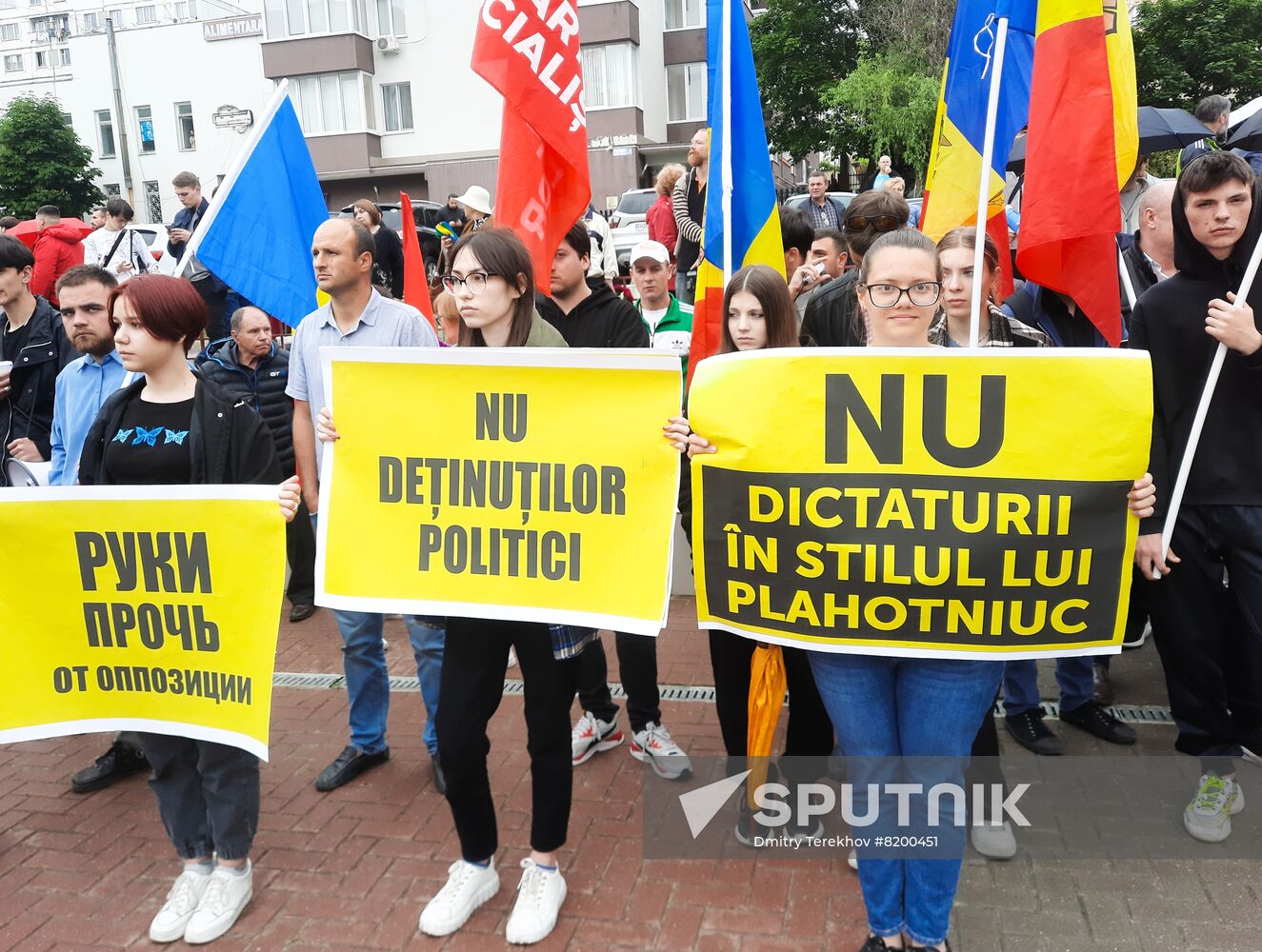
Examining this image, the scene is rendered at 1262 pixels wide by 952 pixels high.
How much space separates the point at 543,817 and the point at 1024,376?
1973 millimetres

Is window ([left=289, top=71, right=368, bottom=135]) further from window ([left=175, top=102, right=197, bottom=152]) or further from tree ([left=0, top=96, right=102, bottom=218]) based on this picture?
tree ([left=0, top=96, right=102, bottom=218])

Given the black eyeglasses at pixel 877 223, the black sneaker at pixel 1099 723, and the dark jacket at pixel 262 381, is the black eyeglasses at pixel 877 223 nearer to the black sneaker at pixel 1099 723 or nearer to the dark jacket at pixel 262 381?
the black sneaker at pixel 1099 723

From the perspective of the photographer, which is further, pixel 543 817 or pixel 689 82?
pixel 689 82

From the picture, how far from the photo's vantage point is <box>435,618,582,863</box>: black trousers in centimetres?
302

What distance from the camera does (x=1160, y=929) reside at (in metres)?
2.95

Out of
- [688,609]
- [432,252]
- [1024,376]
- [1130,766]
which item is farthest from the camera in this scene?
[432,252]

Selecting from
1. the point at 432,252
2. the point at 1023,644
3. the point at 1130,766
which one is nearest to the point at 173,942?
the point at 1023,644

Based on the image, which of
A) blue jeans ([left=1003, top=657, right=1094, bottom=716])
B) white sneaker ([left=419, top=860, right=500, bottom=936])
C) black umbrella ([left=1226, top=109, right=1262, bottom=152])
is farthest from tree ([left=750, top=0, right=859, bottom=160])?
white sneaker ([left=419, top=860, right=500, bottom=936])

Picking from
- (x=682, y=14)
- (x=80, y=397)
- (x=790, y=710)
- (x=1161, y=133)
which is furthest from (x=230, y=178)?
(x=682, y=14)

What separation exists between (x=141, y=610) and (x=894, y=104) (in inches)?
1299

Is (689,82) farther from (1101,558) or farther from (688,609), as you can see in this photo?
(1101,558)

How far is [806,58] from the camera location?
38125 mm

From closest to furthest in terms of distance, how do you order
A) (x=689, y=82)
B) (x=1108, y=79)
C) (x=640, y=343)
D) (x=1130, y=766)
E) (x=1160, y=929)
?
(x=1160, y=929) → (x=1108, y=79) → (x=1130, y=766) → (x=640, y=343) → (x=689, y=82)

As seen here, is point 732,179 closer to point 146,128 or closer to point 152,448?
point 152,448
